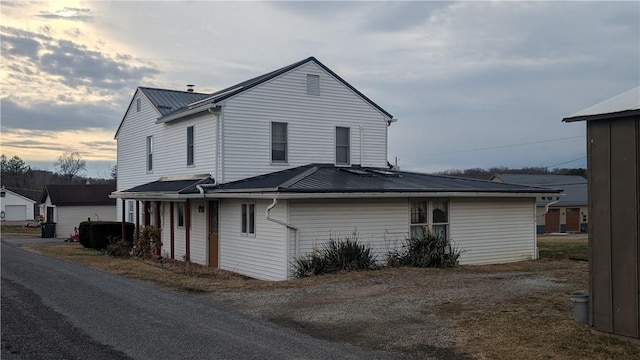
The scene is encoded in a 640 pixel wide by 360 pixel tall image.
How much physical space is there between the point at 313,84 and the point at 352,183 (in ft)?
18.3

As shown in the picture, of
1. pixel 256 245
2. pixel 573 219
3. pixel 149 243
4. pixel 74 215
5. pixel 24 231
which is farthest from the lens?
pixel 573 219

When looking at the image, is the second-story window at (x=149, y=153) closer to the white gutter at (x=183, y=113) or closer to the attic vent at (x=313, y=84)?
the white gutter at (x=183, y=113)

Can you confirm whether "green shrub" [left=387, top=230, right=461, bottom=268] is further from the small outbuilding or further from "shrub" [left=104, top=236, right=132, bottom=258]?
"shrub" [left=104, top=236, right=132, bottom=258]

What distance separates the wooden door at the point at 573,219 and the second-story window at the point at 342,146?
39646mm

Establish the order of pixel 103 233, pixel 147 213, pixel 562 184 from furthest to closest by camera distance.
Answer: pixel 562 184
pixel 103 233
pixel 147 213

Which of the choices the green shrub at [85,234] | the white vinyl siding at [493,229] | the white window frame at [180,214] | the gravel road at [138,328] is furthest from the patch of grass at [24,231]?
the gravel road at [138,328]

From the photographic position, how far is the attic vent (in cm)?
2144

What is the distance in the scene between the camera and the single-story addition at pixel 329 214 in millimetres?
15977

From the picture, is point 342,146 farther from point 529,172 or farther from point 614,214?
point 529,172

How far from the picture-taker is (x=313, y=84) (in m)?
21.5

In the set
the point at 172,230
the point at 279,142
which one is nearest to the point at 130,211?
the point at 172,230

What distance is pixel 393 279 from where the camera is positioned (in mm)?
13758

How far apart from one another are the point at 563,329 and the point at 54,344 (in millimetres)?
6907

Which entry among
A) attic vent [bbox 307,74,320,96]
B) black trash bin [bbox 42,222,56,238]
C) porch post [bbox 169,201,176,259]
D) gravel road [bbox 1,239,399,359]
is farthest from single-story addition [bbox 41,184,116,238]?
gravel road [bbox 1,239,399,359]
